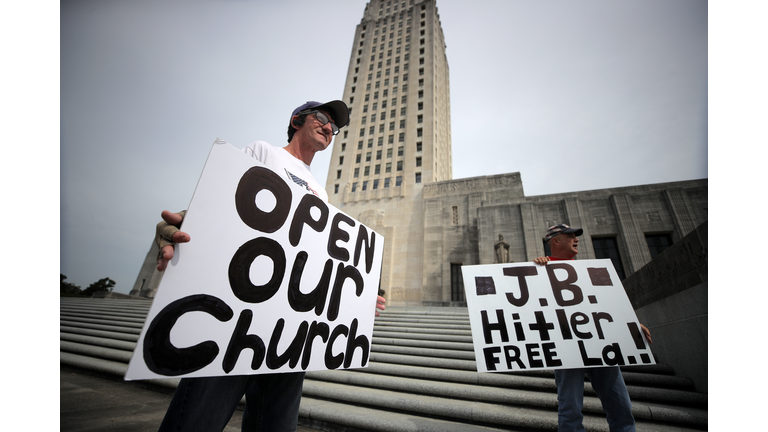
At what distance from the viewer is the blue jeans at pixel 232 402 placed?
1284 millimetres

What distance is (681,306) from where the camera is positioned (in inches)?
153

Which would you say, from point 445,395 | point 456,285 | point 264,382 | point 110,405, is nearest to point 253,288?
point 264,382

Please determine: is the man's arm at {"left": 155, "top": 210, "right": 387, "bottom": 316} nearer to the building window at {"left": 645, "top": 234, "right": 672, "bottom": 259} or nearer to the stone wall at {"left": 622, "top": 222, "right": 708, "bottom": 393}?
the stone wall at {"left": 622, "top": 222, "right": 708, "bottom": 393}

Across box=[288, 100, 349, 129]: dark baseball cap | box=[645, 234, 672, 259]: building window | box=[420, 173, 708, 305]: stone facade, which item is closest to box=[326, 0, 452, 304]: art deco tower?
box=[420, 173, 708, 305]: stone facade

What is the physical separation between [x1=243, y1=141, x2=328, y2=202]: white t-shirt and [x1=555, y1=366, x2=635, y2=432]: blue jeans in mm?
2618

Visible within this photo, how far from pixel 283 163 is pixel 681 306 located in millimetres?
5302

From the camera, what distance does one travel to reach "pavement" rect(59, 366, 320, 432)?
2896mm

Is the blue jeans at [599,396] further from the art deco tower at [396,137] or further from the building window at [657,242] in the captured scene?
the building window at [657,242]

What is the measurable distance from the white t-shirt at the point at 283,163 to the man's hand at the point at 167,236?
63 cm

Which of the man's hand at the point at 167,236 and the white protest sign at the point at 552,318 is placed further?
the white protest sign at the point at 552,318

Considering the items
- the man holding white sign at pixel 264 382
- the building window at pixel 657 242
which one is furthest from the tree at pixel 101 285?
the building window at pixel 657 242

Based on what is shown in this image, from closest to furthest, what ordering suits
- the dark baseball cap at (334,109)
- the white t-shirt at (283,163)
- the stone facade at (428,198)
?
1. the white t-shirt at (283,163)
2. the dark baseball cap at (334,109)
3. the stone facade at (428,198)

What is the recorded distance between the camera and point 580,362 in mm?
2480

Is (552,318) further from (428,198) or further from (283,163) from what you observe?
(428,198)
